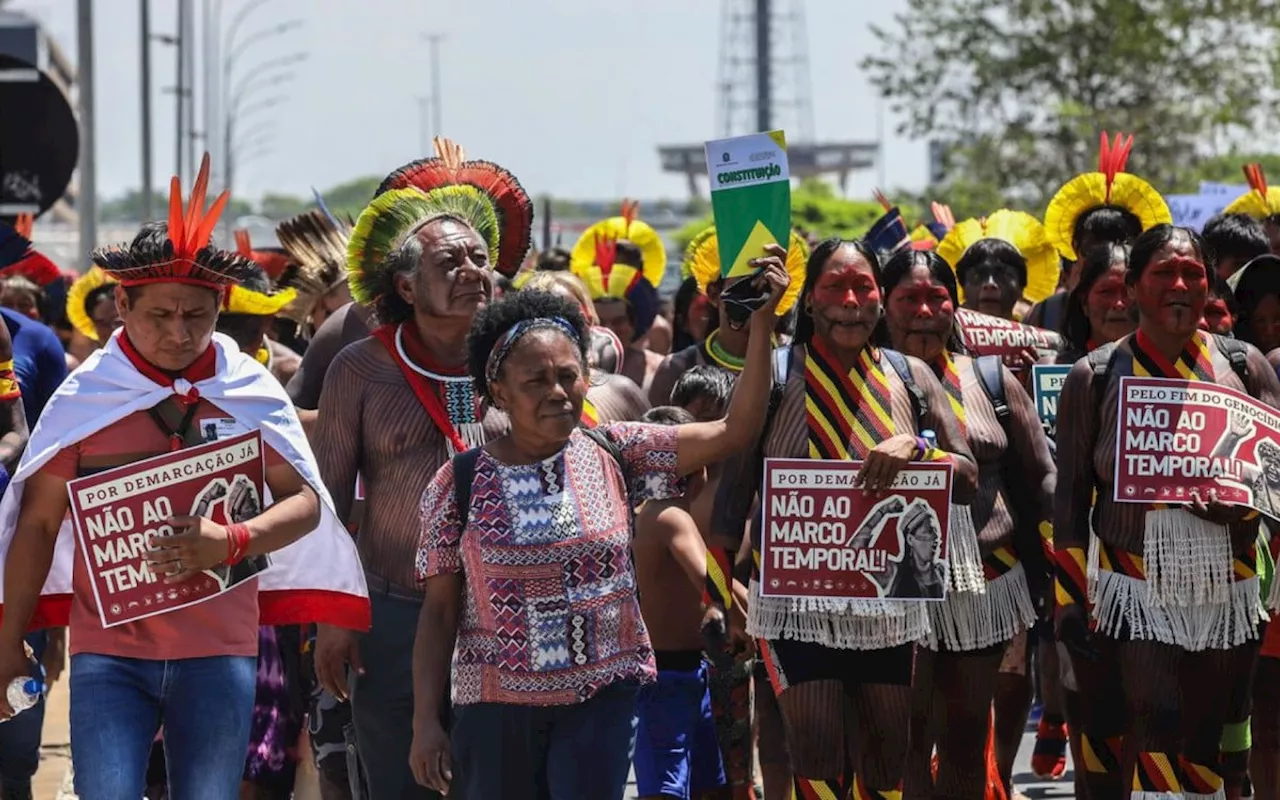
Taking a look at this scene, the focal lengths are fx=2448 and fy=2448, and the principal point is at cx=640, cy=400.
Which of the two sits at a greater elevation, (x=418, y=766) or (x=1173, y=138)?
(x=1173, y=138)

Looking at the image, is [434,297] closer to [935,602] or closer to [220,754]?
[220,754]

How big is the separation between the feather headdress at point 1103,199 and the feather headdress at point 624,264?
358 centimetres

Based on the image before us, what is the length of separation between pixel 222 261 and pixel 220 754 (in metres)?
1.32

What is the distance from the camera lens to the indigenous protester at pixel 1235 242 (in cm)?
1005

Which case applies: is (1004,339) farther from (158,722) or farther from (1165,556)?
(158,722)

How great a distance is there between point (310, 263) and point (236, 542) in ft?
18.9

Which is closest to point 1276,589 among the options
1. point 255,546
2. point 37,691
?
point 255,546

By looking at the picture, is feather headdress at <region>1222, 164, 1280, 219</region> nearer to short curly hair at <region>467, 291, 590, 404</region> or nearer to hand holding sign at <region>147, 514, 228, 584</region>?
short curly hair at <region>467, 291, 590, 404</region>

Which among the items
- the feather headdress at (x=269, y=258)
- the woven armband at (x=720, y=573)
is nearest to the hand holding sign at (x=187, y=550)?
the woven armband at (x=720, y=573)

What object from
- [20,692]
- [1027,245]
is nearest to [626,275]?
[1027,245]

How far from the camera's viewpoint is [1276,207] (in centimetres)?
1148

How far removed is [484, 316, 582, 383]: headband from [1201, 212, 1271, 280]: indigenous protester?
4371 mm

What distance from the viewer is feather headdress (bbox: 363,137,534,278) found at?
7762 millimetres

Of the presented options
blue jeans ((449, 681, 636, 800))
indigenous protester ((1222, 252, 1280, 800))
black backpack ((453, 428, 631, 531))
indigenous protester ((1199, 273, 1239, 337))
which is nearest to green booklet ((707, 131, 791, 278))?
black backpack ((453, 428, 631, 531))
